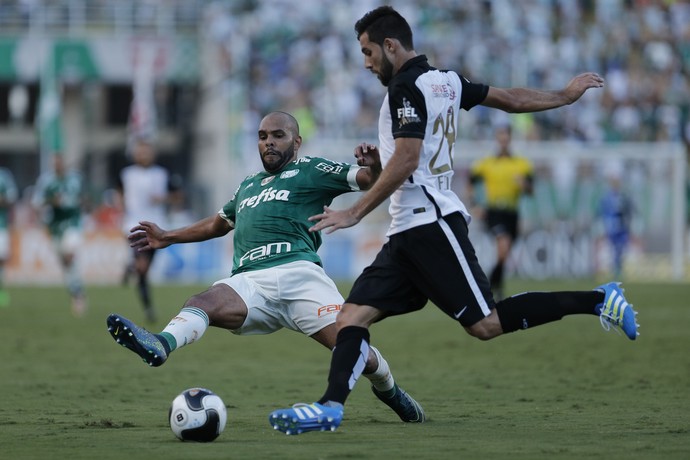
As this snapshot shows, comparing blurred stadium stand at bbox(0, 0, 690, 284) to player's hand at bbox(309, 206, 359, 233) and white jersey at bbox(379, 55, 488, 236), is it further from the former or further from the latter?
player's hand at bbox(309, 206, 359, 233)

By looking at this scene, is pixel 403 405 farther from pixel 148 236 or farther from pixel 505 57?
pixel 505 57

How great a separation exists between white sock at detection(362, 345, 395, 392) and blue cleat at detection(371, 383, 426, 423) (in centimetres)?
5

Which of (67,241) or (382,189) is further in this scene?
(67,241)

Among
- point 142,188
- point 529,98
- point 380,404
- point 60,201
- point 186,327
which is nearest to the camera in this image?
point 186,327

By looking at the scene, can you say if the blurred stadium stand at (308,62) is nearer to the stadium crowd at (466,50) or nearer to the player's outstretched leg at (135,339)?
the stadium crowd at (466,50)

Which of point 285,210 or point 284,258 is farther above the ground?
point 285,210

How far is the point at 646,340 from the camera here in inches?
583

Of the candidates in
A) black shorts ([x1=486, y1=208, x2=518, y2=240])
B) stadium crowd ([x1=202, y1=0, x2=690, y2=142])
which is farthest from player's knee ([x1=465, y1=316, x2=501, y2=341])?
stadium crowd ([x1=202, y1=0, x2=690, y2=142])

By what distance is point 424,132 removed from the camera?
7.18m

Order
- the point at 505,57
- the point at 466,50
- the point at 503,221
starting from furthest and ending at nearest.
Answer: the point at 505,57 < the point at 466,50 < the point at 503,221

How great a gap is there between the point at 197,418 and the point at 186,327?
0.67m

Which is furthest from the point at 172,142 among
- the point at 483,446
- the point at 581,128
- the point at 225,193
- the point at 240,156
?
the point at 483,446

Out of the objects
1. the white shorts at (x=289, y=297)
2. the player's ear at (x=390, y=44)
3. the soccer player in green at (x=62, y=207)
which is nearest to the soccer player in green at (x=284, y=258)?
the white shorts at (x=289, y=297)

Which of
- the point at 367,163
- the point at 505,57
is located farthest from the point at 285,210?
the point at 505,57
